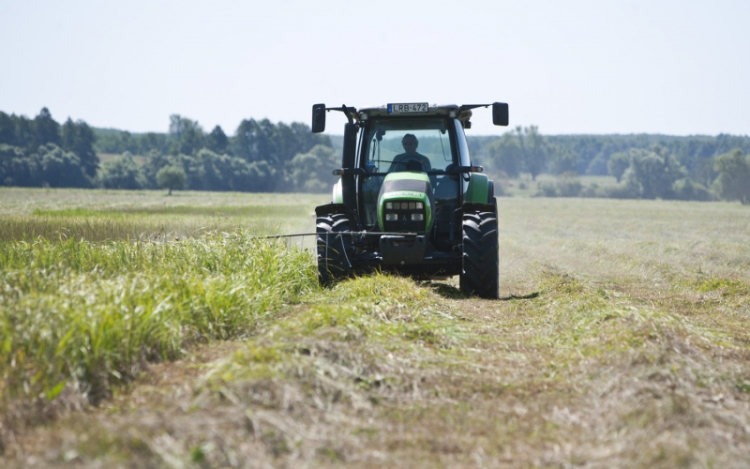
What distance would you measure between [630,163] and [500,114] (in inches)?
4283

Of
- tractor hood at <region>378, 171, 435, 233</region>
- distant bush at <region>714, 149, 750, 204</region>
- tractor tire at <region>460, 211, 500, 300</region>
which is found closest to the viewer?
tractor tire at <region>460, 211, 500, 300</region>

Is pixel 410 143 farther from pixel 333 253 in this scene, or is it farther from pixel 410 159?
pixel 333 253

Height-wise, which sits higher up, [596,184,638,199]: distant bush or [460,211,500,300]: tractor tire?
[460,211,500,300]: tractor tire

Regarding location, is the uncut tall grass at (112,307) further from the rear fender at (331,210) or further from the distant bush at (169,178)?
the distant bush at (169,178)

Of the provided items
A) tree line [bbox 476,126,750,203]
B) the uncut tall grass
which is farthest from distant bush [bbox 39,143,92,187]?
the uncut tall grass

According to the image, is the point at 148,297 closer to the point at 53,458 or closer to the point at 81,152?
the point at 53,458

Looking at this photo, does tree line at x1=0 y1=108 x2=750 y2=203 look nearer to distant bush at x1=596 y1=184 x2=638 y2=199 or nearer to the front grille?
distant bush at x1=596 y1=184 x2=638 y2=199

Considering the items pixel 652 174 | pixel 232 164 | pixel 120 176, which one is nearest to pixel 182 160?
pixel 232 164

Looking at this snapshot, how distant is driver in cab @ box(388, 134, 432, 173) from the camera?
361 inches

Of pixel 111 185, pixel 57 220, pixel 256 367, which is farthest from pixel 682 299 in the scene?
pixel 111 185

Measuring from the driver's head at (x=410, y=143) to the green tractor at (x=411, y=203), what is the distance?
12 mm

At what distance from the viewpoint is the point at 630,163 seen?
11094 centimetres

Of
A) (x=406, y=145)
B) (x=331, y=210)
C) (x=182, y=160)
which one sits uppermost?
(x=182, y=160)

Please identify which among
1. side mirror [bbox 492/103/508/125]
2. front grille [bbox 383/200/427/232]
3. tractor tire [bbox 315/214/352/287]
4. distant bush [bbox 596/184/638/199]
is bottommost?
distant bush [bbox 596/184/638/199]
